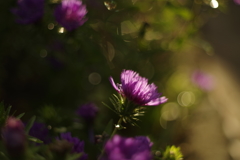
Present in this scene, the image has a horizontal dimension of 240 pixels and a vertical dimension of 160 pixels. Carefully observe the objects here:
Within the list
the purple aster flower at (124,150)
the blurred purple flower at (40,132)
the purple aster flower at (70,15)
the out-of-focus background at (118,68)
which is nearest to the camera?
the purple aster flower at (124,150)

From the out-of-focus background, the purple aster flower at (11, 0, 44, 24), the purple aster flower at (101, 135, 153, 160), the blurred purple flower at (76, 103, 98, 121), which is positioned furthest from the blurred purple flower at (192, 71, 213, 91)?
the purple aster flower at (101, 135, 153, 160)

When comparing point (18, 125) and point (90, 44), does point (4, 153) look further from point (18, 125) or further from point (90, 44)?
point (90, 44)

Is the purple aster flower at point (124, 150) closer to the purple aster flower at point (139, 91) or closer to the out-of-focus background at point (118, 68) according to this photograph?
the purple aster flower at point (139, 91)

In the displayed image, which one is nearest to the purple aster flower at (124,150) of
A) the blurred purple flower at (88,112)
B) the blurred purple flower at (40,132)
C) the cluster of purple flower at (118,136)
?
the cluster of purple flower at (118,136)

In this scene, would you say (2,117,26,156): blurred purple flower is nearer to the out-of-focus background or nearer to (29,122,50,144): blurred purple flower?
(29,122,50,144): blurred purple flower

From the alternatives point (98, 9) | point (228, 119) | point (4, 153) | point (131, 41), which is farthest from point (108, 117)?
point (4, 153)

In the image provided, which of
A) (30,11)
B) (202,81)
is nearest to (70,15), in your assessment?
(30,11)
